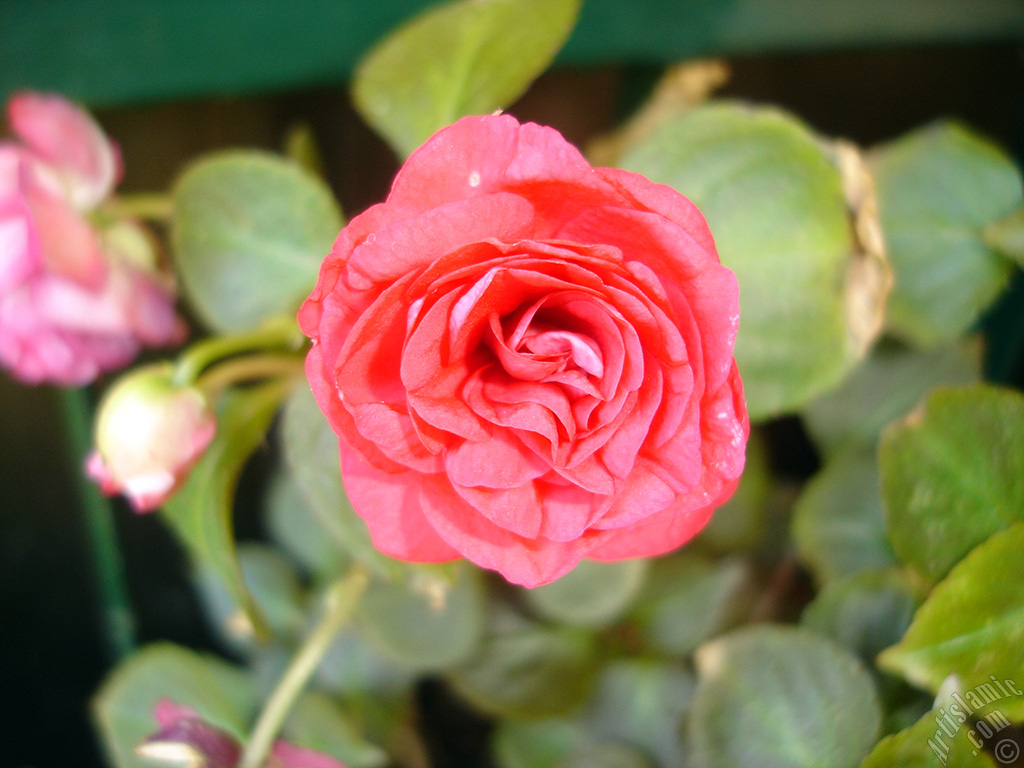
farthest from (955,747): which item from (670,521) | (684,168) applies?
(684,168)

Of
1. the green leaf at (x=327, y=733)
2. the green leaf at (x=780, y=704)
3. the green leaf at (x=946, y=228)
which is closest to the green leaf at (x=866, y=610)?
the green leaf at (x=780, y=704)

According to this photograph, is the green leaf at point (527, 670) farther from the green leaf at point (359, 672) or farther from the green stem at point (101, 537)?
the green stem at point (101, 537)

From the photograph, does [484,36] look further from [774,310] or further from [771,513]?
[771,513]

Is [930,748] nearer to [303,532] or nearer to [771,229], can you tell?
[771,229]

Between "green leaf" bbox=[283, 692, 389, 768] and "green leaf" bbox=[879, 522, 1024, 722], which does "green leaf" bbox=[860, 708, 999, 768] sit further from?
"green leaf" bbox=[283, 692, 389, 768]

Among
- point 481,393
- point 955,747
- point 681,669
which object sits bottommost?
point 681,669

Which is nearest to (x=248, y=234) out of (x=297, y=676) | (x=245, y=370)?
(x=245, y=370)

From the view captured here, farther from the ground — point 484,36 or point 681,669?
point 484,36
